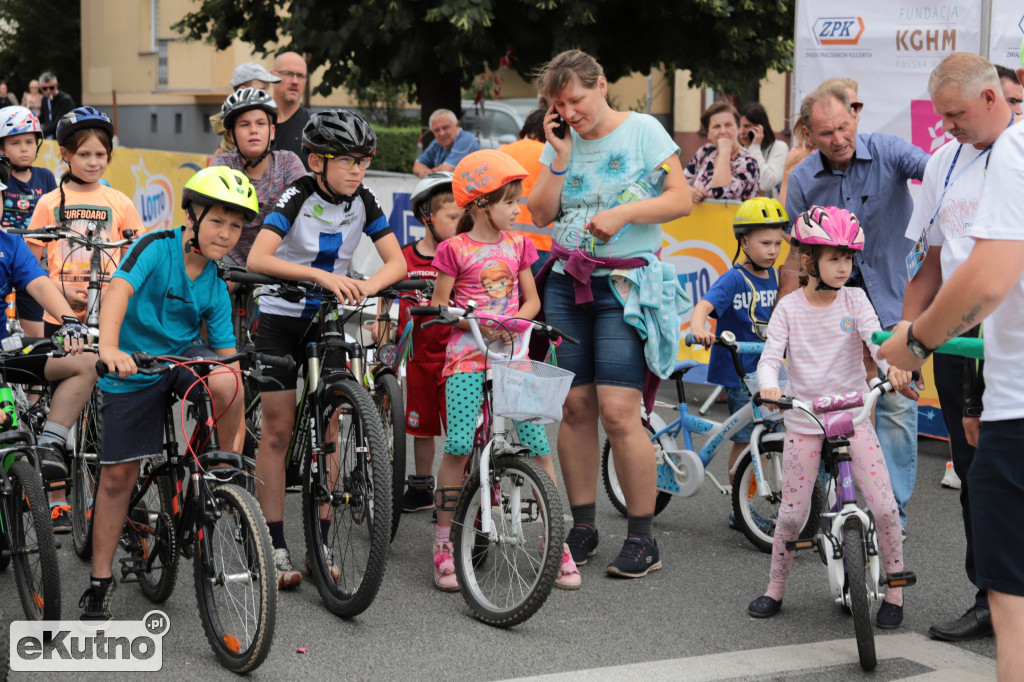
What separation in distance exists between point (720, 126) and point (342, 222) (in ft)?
18.1

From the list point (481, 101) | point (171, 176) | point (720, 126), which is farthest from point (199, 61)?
point (720, 126)

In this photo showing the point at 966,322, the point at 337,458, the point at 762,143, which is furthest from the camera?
the point at 762,143

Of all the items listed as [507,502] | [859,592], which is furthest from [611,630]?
[859,592]

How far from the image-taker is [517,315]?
536cm

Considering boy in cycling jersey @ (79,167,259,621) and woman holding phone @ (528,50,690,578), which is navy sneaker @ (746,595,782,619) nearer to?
woman holding phone @ (528,50,690,578)

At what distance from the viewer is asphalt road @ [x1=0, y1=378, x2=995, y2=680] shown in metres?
4.42

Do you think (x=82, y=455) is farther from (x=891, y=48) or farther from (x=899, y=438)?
(x=891, y=48)

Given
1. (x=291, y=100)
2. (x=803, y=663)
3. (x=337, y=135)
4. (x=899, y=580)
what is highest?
(x=291, y=100)

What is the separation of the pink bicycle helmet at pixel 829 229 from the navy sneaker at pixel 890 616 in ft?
4.74

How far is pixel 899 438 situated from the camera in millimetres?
5758

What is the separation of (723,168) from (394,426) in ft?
16.2

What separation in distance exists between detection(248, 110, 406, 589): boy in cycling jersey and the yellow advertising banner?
342 inches

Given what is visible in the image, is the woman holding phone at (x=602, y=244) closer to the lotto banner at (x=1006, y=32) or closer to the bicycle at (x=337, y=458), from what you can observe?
the bicycle at (x=337, y=458)

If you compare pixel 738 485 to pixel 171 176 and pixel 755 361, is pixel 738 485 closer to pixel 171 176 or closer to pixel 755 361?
pixel 755 361
